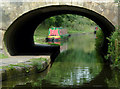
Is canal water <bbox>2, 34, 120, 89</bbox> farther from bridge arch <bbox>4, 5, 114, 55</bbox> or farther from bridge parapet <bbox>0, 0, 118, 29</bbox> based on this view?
bridge arch <bbox>4, 5, 114, 55</bbox>

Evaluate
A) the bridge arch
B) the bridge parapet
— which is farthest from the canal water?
the bridge arch

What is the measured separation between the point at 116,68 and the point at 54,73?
2.48 m

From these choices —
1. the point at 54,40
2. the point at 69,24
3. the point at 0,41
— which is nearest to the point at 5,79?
the point at 0,41

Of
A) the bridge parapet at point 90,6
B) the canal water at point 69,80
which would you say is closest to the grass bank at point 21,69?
the canal water at point 69,80

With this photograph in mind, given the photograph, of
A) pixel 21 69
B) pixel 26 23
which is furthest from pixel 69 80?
pixel 26 23

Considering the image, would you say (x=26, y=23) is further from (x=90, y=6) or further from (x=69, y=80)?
(x=69, y=80)

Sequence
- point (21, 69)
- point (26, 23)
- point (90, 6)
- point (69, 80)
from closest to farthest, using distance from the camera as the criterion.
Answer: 1. point (69, 80)
2. point (21, 69)
3. point (90, 6)
4. point (26, 23)

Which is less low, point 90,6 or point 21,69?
point 90,6

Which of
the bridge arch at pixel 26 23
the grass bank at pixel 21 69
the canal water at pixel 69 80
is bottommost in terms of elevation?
the canal water at pixel 69 80

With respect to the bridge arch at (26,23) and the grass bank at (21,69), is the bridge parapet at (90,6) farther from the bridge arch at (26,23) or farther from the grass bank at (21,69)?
the grass bank at (21,69)

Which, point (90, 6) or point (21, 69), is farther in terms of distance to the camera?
point (90, 6)

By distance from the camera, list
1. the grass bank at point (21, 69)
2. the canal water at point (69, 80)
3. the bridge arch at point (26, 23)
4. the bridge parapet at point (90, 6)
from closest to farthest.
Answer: the canal water at point (69, 80) < the grass bank at point (21, 69) < the bridge parapet at point (90, 6) < the bridge arch at point (26, 23)

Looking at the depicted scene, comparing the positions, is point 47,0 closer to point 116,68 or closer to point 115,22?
point 115,22

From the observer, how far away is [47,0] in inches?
392
